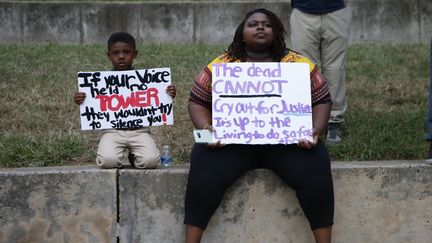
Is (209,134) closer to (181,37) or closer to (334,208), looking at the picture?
(334,208)

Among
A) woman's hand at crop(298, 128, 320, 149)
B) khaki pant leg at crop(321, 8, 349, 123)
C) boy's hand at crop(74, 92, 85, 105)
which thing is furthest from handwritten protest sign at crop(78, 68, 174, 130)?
khaki pant leg at crop(321, 8, 349, 123)

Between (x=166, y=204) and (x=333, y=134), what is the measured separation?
5.33 ft

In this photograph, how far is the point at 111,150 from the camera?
15.3ft

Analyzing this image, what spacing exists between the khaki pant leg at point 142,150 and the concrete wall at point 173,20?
5430 millimetres

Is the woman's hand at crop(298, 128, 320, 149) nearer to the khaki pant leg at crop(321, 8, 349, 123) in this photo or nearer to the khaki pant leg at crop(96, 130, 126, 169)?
the khaki pant leg at crop(96, 130, 126, 169)

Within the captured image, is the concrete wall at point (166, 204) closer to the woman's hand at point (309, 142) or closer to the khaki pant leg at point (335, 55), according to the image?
the woman's hand at point (309, 142)

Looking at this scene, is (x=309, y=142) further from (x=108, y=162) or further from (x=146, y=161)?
(x=108, y=162)

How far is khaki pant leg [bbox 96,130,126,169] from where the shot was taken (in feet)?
15.3

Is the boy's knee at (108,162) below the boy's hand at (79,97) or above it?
below

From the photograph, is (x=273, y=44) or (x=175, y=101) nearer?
(x=273, y=44)

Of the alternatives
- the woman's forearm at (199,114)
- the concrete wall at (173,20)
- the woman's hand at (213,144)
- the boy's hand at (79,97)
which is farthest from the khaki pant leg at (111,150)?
the concrete wall at (173,20)

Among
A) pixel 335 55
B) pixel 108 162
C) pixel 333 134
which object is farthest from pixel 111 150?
pixel 335 55

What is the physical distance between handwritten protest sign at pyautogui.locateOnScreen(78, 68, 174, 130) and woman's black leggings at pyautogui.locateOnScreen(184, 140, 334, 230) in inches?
17.6

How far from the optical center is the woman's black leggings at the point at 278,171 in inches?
172
